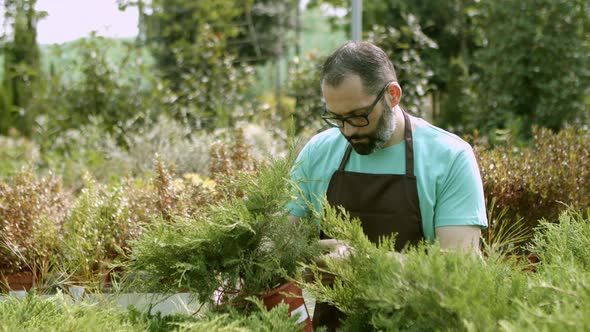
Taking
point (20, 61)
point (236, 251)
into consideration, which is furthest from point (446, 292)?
point (20, 61)

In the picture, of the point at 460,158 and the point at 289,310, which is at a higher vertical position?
the point at 460,158

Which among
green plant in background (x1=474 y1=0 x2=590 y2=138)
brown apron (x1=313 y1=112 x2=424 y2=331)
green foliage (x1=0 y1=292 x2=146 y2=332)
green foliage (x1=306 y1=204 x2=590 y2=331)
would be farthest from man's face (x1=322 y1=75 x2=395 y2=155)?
green plant in background (x1=474 y1=0 x2=590 y2=138)

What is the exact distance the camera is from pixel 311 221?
6.38ft

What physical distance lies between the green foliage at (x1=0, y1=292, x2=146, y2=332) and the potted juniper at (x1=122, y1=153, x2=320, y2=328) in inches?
6.0

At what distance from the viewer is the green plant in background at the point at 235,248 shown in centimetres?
172

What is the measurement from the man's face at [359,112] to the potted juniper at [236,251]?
0.55m

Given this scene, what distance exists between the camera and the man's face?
7.47 feet

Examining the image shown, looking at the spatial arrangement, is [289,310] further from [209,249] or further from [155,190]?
[155,190]

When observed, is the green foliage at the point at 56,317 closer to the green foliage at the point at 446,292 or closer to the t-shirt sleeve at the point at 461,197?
the green foliage at the point at 446,292

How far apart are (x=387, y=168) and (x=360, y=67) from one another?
406 mm

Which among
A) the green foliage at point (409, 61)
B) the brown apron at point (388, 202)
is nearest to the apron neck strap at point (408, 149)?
the brown apron at point (388, 202)

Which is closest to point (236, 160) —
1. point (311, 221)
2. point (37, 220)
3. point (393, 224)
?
point (37, 220)

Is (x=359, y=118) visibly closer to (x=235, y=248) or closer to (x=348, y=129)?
(x=348, y=129)

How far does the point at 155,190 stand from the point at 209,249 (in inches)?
75.8
